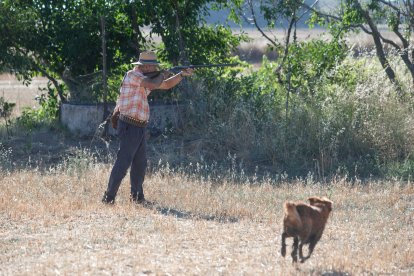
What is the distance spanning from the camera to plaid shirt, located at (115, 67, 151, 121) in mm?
9594

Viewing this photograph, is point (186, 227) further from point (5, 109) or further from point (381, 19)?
point (5, 109)

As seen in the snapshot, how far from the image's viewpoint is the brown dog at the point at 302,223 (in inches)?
271

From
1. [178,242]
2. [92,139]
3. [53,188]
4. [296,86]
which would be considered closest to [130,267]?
[178,242]

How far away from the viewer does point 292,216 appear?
6.86 meters

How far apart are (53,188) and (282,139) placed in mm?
3728

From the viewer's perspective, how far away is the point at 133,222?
8.73 m

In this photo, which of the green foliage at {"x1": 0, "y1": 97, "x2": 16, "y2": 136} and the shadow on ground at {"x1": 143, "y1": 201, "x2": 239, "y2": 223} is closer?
the shadow on ground at {"x1": 143, "y1": 201, "x2": 239, "y2": 223}

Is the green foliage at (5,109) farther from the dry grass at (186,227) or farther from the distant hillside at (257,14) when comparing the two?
the distant hillside at (257,14)

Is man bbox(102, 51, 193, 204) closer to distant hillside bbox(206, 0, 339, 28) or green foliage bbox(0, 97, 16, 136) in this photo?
distant hillside bbox(206, 0, 339, 28)

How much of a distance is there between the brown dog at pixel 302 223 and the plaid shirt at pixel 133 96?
3.16 metres

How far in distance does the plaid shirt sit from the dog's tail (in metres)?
3.26

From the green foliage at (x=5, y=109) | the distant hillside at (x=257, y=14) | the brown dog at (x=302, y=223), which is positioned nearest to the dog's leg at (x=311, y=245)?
the brown dog at (x=302, y=223)

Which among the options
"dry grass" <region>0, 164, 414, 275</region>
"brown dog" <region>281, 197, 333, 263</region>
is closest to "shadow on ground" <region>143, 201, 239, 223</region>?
"dry grass" <region>0, 164, 414, 275</region>

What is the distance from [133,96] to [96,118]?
4596 millimetres
